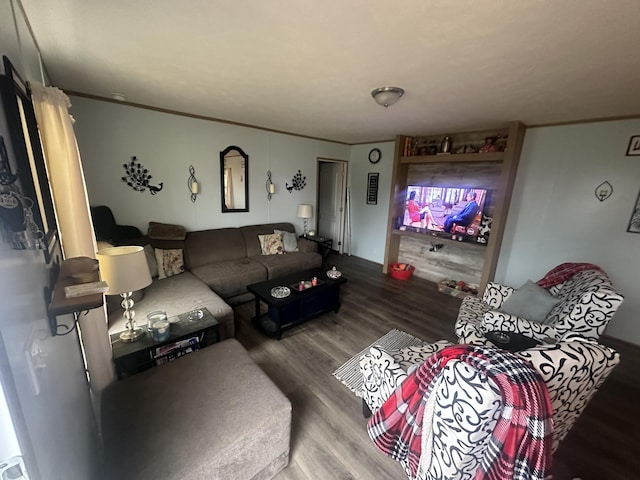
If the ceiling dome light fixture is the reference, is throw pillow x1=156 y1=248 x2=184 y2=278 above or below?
below

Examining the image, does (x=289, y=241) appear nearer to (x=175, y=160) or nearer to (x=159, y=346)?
(x=175, y=160)

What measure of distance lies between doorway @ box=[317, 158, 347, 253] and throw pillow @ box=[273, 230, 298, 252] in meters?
1.59

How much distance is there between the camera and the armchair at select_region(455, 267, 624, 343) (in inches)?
63.9

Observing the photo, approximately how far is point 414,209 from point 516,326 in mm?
2502

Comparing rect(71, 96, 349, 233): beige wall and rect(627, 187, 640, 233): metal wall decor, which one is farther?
rect(71, 96, 349, 233): beige wall

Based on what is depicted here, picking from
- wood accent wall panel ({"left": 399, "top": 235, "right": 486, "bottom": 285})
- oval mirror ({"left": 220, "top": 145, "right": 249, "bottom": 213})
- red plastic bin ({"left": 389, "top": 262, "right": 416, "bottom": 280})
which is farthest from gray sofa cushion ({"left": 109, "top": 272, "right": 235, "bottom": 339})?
wood accent wall panel ({"left": 399, "top": 235, "right": 486, "bottom": 285})

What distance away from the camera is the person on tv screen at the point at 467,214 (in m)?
3.49

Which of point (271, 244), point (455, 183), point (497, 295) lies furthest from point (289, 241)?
point (497, 295)

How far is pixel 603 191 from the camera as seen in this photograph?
107 inches

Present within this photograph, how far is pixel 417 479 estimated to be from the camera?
3.89 ft

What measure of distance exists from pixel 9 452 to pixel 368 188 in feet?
16.1

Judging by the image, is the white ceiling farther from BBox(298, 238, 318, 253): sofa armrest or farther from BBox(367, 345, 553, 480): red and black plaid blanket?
BBox(298, 238, 318, 253): sofa armrest

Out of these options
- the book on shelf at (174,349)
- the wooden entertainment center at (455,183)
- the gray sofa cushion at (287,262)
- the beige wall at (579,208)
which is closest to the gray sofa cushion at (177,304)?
the book on shelf at (174,349)

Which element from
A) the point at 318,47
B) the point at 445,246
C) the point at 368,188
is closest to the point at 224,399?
the point at 318,47
